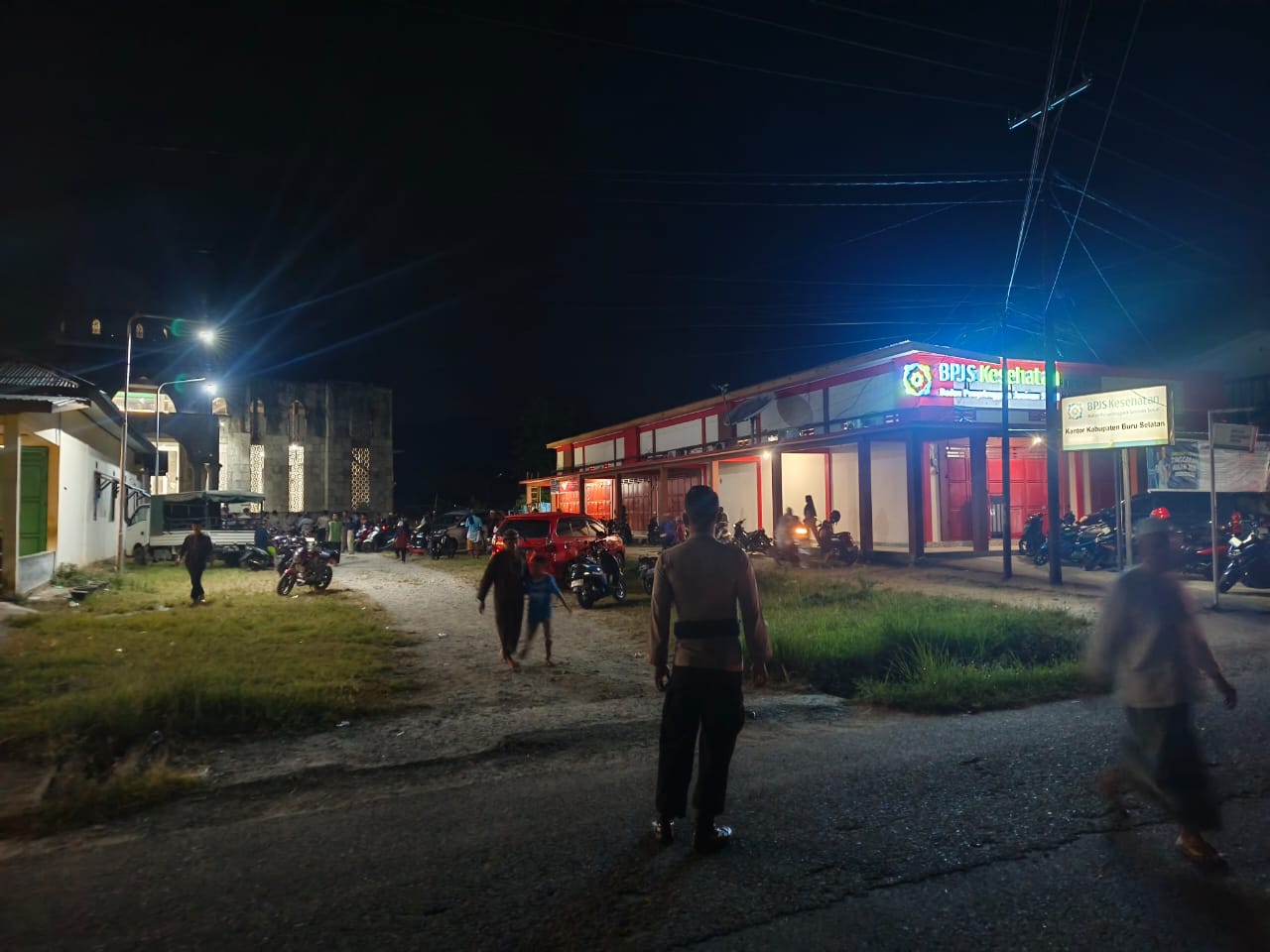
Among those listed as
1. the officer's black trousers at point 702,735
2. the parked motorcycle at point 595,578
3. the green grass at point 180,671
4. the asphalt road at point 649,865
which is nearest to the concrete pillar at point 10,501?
the green grass at point 180,671

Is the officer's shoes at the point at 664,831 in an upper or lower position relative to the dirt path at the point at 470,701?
upper

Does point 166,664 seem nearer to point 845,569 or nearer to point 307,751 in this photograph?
point 307,751

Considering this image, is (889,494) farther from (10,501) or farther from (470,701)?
(10,501)

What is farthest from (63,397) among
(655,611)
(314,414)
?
(314,414)

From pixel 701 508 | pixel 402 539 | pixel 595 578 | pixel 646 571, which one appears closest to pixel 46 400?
pixel 595 578

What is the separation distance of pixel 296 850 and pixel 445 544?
86.5 feet

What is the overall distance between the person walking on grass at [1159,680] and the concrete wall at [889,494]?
21240 mm

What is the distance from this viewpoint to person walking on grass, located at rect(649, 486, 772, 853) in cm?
409

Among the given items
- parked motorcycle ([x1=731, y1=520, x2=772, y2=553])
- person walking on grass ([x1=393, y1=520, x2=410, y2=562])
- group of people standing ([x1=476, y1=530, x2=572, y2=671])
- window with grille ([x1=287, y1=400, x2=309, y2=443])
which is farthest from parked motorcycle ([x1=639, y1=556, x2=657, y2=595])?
window with grille ([x1=287, y1=400, x2=309, y2=443])

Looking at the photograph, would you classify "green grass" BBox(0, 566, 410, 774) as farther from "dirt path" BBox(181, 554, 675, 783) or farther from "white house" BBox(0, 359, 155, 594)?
"white house" BBox(0, 359, 155, 594)

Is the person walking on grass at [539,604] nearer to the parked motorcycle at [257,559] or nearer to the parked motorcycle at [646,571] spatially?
the parked motorcycle at [646,571]

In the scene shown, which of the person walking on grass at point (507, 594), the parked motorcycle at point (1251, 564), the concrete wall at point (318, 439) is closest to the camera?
the person walking on grass at point (507, 594)

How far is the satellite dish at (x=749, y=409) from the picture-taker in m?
29.1

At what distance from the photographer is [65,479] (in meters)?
18.6
